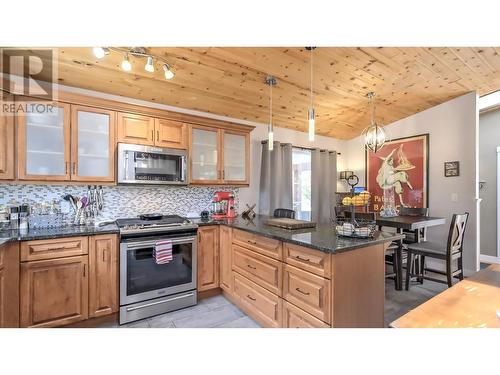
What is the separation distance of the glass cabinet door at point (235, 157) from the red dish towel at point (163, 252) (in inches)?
45.8

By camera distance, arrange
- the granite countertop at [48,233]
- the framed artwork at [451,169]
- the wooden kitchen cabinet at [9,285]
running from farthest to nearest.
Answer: the framed artwork at [451,169], the granite countertop at [48,233], the wooden kitchen cabinet at [9,285]

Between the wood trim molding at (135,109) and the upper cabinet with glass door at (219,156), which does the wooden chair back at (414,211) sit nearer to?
the upper cabinet with glass door at (219,156)

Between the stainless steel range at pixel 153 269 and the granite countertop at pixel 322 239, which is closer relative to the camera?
the granite countertop at pixel 322 239

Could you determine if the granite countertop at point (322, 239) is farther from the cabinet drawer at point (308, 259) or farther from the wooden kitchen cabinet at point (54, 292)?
the wooden kitchen cabinet at point (54, 292)

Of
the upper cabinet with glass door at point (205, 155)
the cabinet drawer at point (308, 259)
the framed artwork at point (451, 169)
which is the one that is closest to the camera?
the cabinet drawer at point (308, 259)

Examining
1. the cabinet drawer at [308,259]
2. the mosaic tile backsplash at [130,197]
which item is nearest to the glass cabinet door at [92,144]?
the mosaic tile backsplash at [130,197]

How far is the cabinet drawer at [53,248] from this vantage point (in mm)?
1819

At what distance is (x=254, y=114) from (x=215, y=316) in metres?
2.72

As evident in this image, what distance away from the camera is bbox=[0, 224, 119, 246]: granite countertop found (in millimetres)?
1771

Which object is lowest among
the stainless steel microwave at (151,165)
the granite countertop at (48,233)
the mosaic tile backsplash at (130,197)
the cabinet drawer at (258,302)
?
the cabinet drawer at (258,302)

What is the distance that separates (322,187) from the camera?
4.39m

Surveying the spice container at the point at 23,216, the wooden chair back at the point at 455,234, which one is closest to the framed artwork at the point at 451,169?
the wooden chair back at the point at 455,234

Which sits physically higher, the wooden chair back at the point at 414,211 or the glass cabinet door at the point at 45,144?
the glass cabinet door at the point at 45,144
